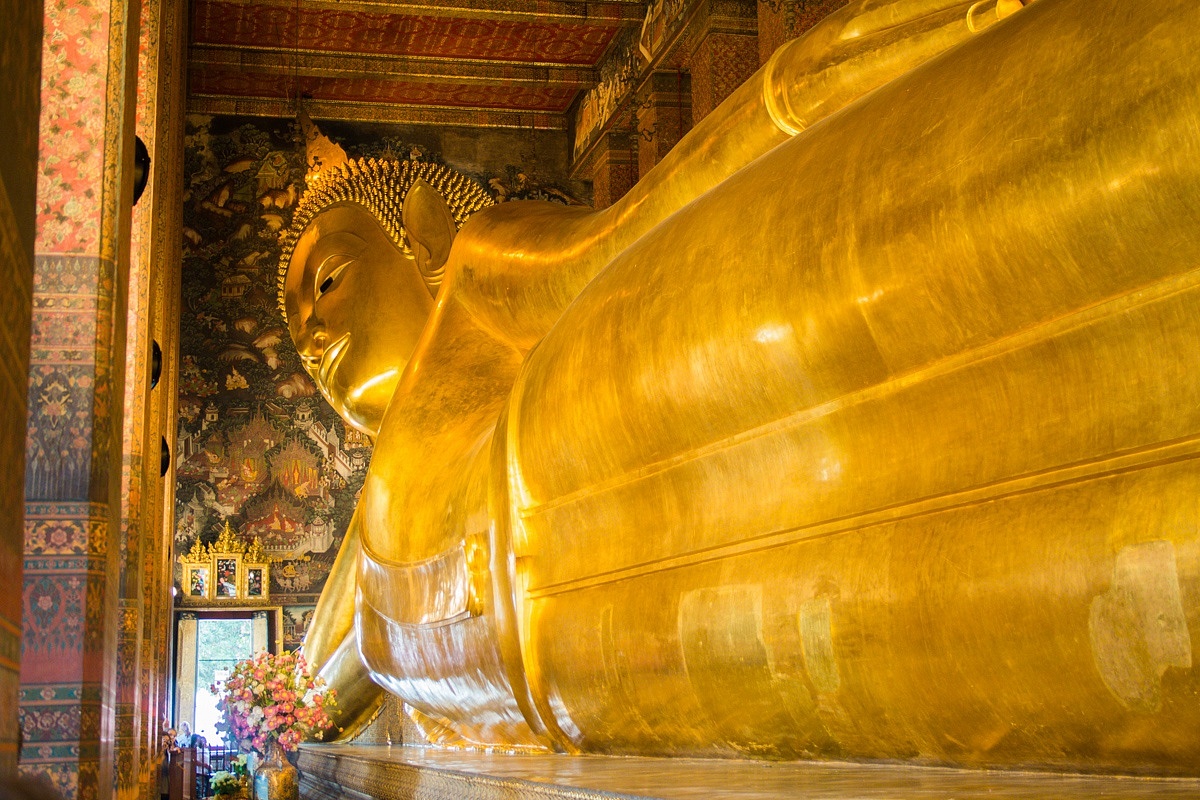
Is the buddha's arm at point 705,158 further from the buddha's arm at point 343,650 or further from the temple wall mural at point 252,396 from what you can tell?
the temple wall mural at point 252,396

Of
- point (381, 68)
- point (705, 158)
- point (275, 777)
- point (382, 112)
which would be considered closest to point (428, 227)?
point (275, 777)

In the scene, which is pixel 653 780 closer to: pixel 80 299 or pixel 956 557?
pixel 956 557

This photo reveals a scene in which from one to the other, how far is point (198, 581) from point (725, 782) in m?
9.39

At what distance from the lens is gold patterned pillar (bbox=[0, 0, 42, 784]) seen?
77 cm

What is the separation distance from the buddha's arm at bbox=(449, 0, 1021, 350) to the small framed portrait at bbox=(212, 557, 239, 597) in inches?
283

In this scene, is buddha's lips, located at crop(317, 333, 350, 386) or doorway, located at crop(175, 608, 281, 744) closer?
buddha's lips, located at crop(317, 333, 350, 386)

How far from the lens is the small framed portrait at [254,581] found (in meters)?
10.3

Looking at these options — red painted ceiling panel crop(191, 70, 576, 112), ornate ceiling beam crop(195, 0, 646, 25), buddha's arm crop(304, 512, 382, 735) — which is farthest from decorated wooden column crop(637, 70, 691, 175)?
buddha's arm crop(304, 512, 382, 735)

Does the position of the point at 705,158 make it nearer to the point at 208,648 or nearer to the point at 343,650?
the point at 343,650

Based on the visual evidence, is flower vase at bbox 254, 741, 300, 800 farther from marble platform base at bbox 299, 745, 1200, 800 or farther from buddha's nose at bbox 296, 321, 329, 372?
marble platform base at bbox 299, 745, 1200, 800

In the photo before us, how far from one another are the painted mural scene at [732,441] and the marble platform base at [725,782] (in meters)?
0.01

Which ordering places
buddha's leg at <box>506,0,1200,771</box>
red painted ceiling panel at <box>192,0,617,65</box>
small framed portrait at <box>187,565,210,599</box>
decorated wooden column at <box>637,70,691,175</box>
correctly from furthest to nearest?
small framed portrait at <box>187,565,210,599</box>, red painted ceiling panel at <box>192,0,617,65</box>, decorated wooden column at <box>637,70,691,175</box>, buddha's leg at <box>506,0,1200,771</box>

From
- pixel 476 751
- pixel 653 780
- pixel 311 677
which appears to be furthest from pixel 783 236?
pixel 311 677

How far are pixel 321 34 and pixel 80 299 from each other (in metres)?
8.05
